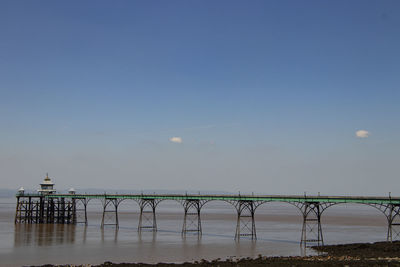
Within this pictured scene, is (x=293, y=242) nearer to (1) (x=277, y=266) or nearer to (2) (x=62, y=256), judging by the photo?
(1) (x=277, y=266)

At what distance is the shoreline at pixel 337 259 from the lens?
118 feet

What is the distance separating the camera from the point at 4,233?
223 feet

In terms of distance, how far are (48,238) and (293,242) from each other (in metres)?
32.7

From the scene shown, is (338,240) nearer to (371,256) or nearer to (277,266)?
(371,256)

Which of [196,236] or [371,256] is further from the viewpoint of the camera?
[196,236]

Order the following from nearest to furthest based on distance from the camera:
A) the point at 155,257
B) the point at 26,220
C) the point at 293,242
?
1. the point at 155,257
2. the point at 293,242
3. the point at 26,220

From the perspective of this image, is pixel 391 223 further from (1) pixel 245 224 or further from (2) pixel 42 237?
(2) pixel 42 237

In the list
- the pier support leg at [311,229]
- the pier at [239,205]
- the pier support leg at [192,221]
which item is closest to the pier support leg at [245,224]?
the pier at [239,205]

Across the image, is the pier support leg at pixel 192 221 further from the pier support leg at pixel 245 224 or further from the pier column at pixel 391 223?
the pier column at pixel 391 223

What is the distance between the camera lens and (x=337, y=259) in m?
39.1

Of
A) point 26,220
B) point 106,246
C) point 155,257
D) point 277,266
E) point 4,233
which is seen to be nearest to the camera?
point 277,266

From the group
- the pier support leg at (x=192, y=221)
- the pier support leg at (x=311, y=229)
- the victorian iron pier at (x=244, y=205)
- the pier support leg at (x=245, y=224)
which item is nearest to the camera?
the victorian iron pier at (x=244, y=205)

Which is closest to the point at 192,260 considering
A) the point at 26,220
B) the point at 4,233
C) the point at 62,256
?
the point at 62,256

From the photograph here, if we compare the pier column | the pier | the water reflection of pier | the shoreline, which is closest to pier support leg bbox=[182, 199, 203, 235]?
the pier
